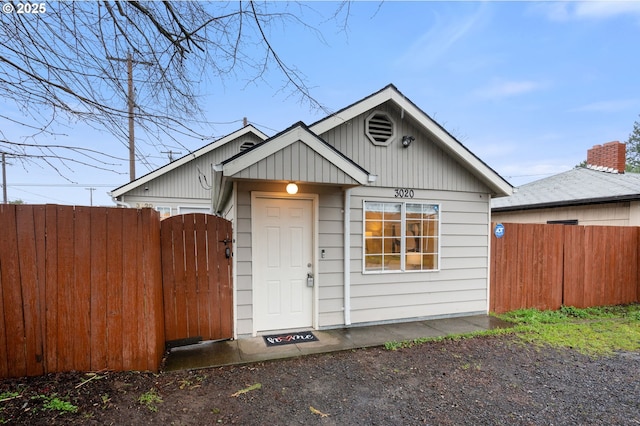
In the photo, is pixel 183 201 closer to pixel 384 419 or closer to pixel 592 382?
pixel 384 419

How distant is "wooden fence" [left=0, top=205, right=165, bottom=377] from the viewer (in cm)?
309

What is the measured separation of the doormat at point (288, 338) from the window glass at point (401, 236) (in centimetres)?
153

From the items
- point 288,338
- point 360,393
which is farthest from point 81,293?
point 360,393

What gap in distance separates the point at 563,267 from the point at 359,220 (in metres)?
5.16

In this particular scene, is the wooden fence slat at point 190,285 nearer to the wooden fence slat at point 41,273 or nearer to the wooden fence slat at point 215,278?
the wooden fence slat at point 215,278

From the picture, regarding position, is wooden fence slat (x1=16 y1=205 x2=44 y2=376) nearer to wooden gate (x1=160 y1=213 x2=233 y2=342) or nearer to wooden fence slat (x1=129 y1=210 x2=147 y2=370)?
wooden fence slat (x1=129 y1=210 x2=147 y2=370)

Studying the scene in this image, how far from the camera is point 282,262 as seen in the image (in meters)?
4.86

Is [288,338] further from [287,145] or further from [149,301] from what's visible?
[287,145]

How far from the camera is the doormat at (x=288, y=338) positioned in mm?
4441

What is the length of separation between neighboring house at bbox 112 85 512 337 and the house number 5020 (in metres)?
0.02

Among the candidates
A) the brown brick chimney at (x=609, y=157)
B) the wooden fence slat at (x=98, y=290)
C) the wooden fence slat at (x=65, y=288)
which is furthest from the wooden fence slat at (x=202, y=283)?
the brown brick chimney at (x=609, y=157)

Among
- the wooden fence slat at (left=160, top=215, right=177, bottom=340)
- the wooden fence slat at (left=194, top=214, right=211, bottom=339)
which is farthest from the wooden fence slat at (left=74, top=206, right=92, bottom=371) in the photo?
the wooden fence slat at (left=194, top=214, right=211, bottom=339)

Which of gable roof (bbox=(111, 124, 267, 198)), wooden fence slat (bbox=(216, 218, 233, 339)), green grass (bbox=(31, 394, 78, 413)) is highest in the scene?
gable roof (bbox=(111, 124, 267, 198))

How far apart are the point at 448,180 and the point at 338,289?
3.10 metres
